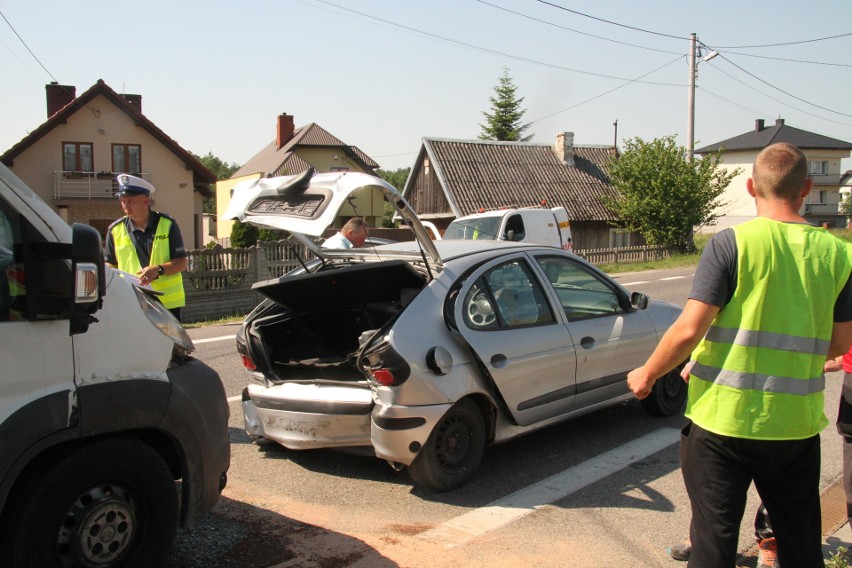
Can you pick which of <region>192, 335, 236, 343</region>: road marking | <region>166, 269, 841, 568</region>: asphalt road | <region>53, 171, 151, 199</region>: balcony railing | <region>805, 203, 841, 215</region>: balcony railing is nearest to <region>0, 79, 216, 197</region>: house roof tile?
<region>53, 171, 151, 199</region>: balcony railing

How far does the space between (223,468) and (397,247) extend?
2673 millimetres

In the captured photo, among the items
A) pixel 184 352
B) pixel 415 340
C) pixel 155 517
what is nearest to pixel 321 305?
pixel 415 340

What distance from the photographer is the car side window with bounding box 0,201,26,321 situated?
3.15 meters

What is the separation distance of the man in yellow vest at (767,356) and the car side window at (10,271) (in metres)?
2.57

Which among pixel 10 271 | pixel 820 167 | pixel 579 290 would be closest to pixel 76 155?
pixel 579 290

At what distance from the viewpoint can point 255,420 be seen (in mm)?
5633

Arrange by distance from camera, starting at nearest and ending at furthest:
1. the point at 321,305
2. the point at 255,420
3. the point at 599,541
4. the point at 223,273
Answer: the point at 599,541 < the point at 255,420 < the point at 321,305 < the point at 223,273

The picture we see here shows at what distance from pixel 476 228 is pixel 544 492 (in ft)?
42.2

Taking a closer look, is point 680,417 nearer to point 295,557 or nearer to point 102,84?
point 295,557

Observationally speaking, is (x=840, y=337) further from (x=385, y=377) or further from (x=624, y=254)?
(x=624, y=254)

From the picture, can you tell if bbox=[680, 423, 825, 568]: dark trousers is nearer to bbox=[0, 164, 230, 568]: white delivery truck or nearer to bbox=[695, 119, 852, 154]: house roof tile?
bbox=[0, 164, 230, 568]: white delivery truck

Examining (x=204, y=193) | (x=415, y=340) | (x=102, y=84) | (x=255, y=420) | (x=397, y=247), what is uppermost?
(x=102, y=84)

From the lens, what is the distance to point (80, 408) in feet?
10.8

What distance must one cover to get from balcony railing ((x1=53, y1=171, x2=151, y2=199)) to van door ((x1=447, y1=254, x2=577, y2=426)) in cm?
3405
